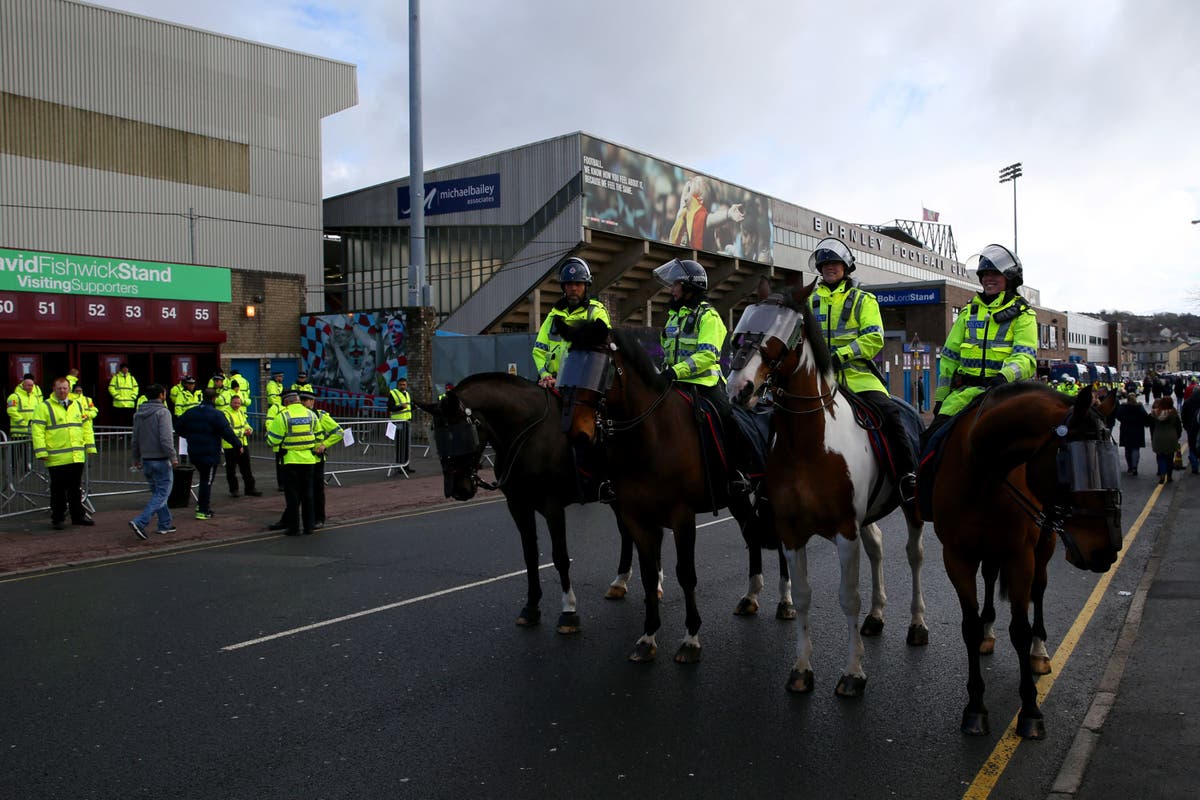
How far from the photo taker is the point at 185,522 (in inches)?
505

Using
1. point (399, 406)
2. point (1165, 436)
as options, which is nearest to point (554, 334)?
point (399, 406)

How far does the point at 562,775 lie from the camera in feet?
14.4

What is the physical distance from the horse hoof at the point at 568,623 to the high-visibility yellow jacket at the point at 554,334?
186 cm

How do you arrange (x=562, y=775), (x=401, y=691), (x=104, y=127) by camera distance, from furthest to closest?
(x=104, y=127), (x=401, y=691), (x=562, y=775)

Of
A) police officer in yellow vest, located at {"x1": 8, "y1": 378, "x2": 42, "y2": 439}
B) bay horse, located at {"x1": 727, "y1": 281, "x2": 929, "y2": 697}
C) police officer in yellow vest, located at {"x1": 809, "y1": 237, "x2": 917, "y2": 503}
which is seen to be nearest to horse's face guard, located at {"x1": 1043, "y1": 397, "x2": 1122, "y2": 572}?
bay horse, located at {"x1": 727, "y1": 281, "x2": 929, "y2": 697}

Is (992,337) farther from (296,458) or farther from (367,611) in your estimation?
(296,458)

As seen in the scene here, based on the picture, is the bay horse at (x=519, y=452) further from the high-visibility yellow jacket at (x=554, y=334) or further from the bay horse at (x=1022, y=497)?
the bay horse at (x=1022, y=497)

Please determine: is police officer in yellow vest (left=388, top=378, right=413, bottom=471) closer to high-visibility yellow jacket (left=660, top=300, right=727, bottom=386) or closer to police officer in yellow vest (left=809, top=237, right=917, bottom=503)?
high-visibility yellow jacket (left=660, top=300, right=727, bottom=386)

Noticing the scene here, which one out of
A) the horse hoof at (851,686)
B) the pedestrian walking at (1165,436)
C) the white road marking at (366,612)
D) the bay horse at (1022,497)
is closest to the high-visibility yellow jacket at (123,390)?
the white road marking at (366,612)

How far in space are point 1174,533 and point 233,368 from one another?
2385 centimetres

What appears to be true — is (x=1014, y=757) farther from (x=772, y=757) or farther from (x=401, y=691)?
(x=401, y=691)

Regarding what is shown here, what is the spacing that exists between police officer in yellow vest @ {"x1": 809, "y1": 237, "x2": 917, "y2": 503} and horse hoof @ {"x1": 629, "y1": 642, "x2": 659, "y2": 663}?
200 cm

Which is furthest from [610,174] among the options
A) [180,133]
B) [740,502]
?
[740,502]

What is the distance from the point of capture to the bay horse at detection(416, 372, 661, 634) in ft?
22.1
